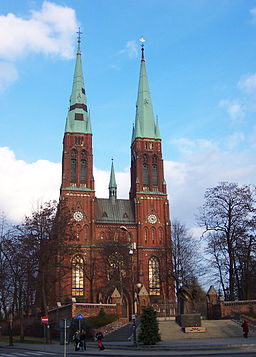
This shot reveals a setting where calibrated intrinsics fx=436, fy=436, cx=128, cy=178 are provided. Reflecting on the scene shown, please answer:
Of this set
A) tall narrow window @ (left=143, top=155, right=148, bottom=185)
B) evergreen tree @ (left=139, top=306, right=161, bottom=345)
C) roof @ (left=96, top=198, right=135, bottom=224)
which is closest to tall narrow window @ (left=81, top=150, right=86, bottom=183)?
roof @ (left=96, top=198, right=135, bottom=224)

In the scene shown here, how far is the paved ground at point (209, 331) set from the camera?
33.3m

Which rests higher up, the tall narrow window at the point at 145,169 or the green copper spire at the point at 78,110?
the green copper spire at the point at 78,110

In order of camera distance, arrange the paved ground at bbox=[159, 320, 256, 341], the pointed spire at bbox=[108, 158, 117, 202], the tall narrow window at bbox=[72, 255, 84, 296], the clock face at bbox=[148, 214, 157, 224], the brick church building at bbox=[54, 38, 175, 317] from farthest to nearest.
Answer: the pointed spire at bbox=[108, 158, 117, 202] < the clock face at bbox=[148, 214, 157, 224] < the tall narrow window at bbox=[72, 255, 84, 296] < the brick church building at bbox=[54, 38, 175, 317] < the paved ground at bbox=[159, 320, 256, 341]

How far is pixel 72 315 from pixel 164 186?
42.0 meters

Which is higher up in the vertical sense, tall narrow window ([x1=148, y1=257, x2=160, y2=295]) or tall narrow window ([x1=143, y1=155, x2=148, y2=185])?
tall narrow window ([x1=143, y1=155, x2=148, y2=185])

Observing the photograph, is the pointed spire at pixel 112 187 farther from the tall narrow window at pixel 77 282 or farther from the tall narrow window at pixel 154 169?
the tall narrow window at pixel 77 282

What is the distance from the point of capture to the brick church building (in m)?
67.3

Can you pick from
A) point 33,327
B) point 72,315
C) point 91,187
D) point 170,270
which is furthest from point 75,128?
point 72,315

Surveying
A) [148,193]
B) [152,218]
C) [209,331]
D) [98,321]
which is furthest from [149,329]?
[148,193]

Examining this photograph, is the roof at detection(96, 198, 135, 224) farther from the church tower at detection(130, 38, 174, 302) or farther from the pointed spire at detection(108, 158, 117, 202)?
the pointed spire at detection(108, 158, 117, 202)

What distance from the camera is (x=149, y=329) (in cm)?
2805

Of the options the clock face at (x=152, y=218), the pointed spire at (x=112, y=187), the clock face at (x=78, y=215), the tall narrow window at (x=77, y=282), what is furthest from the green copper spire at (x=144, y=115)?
the tall narrow window at (x=77, y=282)

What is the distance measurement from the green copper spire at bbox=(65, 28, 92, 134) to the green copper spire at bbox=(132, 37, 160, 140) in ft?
31.9

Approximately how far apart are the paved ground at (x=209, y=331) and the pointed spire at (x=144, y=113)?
50.8 metres
